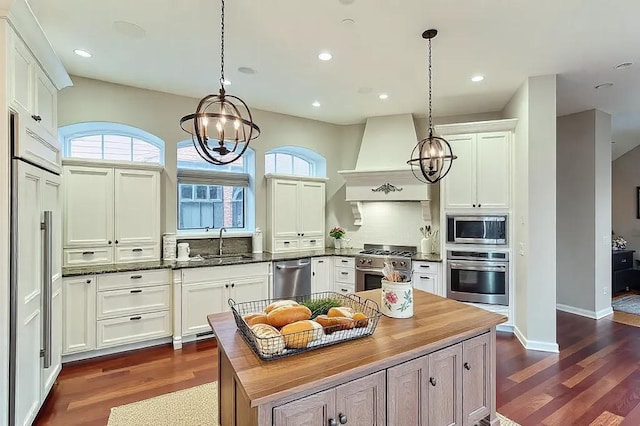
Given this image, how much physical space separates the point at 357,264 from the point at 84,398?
340 centimetres

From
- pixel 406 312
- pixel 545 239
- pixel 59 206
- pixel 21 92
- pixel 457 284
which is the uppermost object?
pixel 21 92

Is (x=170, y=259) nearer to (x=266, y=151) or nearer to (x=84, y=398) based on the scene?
(x=84, y=398)

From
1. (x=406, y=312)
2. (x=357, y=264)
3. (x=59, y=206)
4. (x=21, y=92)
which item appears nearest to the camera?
(x=406, y=312)

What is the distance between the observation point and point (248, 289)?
421 centimetres

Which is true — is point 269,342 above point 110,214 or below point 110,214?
below

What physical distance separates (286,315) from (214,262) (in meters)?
2.60

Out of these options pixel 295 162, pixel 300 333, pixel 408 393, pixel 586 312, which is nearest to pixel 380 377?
pixel 408 393

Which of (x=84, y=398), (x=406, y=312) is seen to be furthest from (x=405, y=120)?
(x=84, y=398)

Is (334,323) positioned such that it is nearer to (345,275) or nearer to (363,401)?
(363,401)

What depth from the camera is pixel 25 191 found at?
2.14 m

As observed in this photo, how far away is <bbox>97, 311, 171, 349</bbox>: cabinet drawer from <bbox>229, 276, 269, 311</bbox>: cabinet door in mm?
717

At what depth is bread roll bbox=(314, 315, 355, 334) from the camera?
5.37 ft

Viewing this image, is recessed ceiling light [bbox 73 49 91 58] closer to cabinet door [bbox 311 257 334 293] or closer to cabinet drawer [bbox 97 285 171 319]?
cabinet drawer [bbox 97 285 171 319]

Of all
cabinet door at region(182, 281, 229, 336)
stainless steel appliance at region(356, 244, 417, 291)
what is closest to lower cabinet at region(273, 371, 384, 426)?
cabinet door at region(182, 281, 229, 336)
